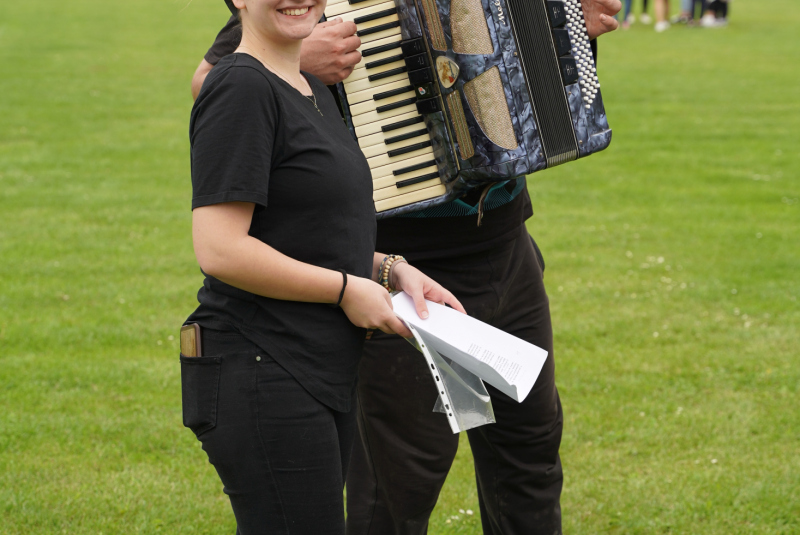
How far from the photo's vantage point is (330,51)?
245cm

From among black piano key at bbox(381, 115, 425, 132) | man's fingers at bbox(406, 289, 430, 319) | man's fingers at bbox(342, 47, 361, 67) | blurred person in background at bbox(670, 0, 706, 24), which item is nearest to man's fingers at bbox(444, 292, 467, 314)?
man's fingers at bbox(406, 289, 430, 319)

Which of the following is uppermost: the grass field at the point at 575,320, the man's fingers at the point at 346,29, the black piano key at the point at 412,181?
the man's fingers at the point at 346,29

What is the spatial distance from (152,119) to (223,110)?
10.9 metres

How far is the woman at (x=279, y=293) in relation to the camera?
1855mm

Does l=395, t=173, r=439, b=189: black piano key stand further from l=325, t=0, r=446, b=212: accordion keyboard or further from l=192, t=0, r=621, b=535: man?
l=192, t=0, r=621, b=535: man

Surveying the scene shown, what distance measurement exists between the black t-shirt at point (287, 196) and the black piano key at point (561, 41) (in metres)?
0.92

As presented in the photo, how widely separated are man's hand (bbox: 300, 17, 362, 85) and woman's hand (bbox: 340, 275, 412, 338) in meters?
0.74

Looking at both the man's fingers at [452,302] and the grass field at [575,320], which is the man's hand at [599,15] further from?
the grass field at [575,320]

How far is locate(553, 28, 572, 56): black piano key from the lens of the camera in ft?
8.89

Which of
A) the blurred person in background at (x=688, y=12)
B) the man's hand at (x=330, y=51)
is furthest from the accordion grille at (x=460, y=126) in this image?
the blurred person in background at (x=688, y=12)

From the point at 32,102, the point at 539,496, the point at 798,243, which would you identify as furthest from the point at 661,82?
the point at 539,496

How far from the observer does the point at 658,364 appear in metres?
5.14

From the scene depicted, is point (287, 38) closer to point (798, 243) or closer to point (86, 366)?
point (86, 366)

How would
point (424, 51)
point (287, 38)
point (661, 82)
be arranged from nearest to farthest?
1. point (287, 38)
2. point (424, 51)
3. point (661, 82)
